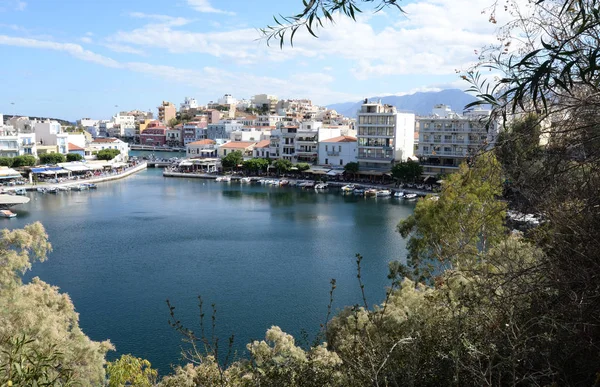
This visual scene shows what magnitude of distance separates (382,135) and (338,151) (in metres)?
3.64

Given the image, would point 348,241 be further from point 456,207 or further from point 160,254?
point 456,207

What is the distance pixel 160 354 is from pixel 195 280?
362cm

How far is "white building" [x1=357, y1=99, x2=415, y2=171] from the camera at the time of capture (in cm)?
2779

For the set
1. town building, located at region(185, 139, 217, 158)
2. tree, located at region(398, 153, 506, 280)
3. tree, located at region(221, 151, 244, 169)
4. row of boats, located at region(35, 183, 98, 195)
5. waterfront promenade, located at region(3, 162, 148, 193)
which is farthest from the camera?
town building, located at region(185, 139, 217, 158)

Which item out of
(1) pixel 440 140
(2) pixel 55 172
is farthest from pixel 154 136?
(1) pixel 440 140

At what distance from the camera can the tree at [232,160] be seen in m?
33.2

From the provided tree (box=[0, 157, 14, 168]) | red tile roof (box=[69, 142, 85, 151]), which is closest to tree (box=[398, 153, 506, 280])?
tree (box=[0, 157, 14, 168])

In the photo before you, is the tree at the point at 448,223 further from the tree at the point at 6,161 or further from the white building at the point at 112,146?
the white building at the point at 112,146

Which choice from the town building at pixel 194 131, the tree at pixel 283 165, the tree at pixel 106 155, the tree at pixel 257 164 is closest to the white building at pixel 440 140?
the tree at pixel 283 165

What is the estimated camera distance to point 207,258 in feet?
44.4

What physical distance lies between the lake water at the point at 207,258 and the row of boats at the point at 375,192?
4.32ft

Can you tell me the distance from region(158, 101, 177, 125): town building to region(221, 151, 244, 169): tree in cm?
3375

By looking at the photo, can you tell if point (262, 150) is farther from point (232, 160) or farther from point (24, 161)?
point (24, 161)

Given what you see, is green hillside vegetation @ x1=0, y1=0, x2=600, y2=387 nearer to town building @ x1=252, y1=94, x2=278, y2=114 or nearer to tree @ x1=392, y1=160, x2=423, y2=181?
tree @ x1=392, y1=160, x2=423, y2=181
